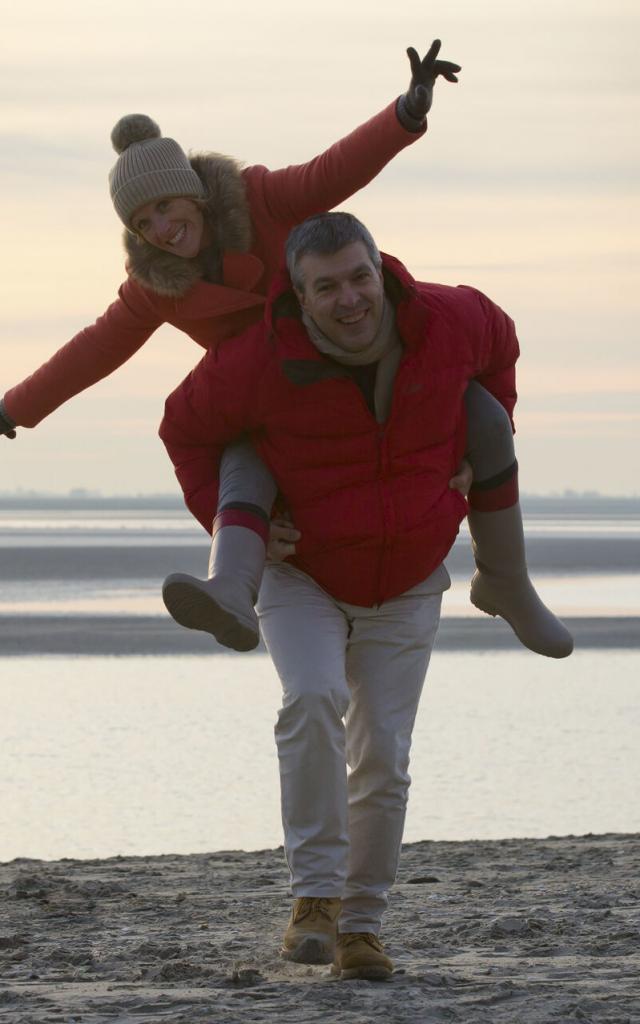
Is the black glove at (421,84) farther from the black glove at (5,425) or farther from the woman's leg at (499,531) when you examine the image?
the black glove at (5,425)

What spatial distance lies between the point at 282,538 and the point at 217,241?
1.11 meters

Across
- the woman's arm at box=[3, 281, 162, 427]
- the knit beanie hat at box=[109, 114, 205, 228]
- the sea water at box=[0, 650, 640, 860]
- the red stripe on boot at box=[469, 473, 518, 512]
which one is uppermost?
the knit beanie hat at box=[109, 114, 205, 228]

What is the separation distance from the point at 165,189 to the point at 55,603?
19.3 m

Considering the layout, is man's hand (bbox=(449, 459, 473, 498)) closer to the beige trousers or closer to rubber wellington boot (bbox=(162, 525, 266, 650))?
the beige trousers

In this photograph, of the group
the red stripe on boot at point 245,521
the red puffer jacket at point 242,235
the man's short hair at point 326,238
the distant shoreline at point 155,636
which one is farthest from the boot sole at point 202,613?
the distant shoreline at point 155,636

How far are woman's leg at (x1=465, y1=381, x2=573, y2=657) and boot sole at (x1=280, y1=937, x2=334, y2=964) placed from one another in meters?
1.33

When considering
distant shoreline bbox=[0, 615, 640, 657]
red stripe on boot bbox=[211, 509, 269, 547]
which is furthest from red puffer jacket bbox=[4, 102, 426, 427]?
distant shoreline bbox=[0, 615, 640, 657]

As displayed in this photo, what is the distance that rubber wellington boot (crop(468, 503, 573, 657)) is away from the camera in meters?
5.48

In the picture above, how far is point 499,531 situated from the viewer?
18.0 feet

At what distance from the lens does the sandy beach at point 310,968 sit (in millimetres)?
4488

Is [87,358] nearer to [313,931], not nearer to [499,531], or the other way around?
[499,531]

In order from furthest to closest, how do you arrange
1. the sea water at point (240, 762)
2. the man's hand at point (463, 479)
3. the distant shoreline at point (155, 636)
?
the distant shoreline at point (155, 636), the sea water at point (240, 762), the man's hand at point (463, 479)

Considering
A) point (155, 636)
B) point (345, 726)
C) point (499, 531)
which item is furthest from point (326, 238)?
point (155, 636)

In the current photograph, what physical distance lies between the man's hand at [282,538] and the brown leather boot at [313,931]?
979mm
